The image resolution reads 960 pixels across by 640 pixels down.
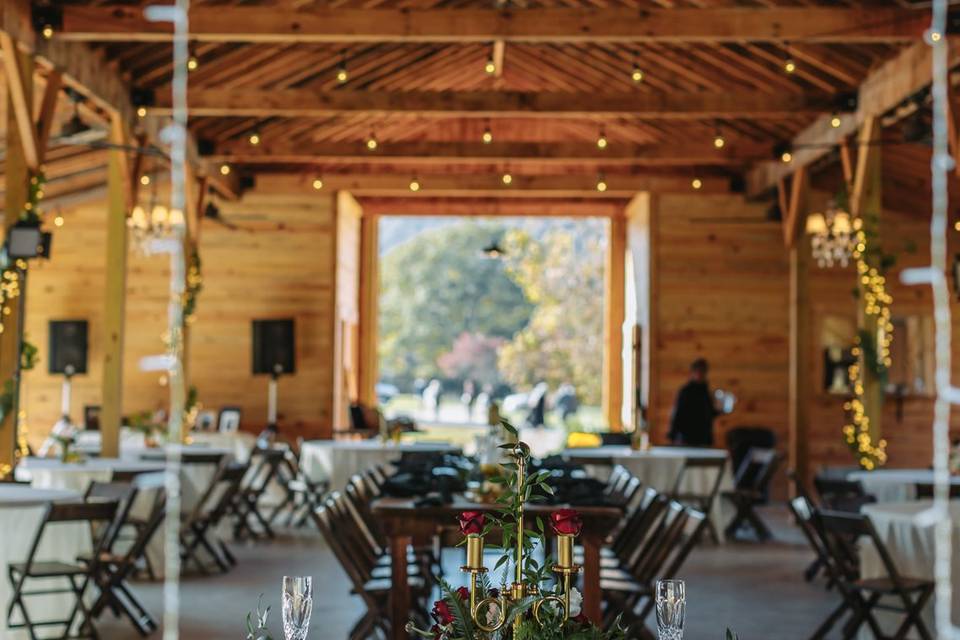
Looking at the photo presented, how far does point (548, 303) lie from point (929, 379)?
43.5ft

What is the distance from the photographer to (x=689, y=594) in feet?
26.8

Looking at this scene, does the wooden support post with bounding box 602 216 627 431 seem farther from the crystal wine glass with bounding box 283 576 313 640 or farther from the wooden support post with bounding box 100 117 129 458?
the crystal wine glass with bounding box 283 576 313 640

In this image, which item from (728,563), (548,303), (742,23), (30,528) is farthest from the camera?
(548,303)

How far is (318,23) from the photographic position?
8.98 metres

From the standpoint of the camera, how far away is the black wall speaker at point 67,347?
1500 cm

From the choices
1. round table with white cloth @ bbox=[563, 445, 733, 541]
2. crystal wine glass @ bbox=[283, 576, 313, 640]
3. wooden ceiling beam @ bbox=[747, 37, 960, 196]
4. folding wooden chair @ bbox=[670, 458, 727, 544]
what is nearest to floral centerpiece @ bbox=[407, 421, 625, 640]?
crystal wine glass @ bbox=[283, 576, 313, 640]

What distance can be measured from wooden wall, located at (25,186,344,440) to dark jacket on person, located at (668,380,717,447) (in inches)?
184

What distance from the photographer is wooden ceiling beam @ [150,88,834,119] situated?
11117 mm

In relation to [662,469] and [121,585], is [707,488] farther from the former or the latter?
[121,585]

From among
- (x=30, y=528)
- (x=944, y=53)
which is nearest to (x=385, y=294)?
(x=944, y=53)

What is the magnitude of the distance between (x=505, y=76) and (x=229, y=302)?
14.4 ft

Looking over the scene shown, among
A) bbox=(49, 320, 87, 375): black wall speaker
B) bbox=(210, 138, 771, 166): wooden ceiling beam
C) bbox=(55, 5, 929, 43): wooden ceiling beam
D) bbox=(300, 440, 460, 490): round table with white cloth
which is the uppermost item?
bbox=(55, 5, 929, 43): wooden ceiling beam

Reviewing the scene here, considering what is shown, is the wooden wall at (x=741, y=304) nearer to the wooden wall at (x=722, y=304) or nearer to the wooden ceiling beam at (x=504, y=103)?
the wooden wall at (x=722, y=304)

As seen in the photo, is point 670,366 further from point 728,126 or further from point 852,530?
point 852,530
